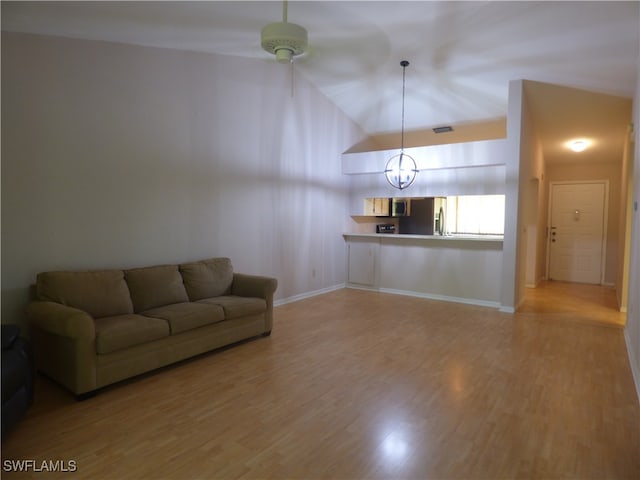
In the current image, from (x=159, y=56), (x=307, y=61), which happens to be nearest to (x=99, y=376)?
(x=159, y=56)

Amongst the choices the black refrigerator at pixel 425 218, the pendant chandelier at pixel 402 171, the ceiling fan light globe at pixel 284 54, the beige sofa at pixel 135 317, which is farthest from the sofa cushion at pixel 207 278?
the black refrigerator at pixel 425 218

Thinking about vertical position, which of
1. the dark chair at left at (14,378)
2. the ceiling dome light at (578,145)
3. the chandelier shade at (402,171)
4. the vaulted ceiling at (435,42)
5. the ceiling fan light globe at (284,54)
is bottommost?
the dark chair at left at (14,378)

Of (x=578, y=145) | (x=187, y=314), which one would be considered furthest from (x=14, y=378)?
(x=578, y=145)

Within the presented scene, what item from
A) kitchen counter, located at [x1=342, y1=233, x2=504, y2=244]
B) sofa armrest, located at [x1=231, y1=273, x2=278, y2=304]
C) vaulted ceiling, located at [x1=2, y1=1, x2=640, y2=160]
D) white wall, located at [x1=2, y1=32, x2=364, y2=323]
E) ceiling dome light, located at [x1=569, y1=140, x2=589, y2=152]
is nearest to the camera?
white wall, located at [x1=2, y1=32, x2=364, y2=323]

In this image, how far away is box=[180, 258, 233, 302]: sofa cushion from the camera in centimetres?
394

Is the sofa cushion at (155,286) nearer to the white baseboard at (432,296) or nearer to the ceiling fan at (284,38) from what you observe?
the ceiling fan at (284,38)

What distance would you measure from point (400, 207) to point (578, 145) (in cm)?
313

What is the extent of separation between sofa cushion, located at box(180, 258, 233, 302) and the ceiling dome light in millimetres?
6061

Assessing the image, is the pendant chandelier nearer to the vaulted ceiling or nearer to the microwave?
the vaulted ceiling

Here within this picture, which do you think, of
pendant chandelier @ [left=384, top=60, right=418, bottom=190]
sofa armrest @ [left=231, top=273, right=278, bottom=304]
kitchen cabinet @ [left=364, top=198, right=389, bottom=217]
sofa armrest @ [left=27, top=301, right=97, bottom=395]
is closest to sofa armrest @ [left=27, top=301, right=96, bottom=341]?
sofa armrest @ [left=27, top=301, right=97, bottom=395]

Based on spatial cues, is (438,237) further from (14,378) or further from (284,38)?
(14,378)

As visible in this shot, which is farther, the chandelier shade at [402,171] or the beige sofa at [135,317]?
the chandelier shade at [402,171]

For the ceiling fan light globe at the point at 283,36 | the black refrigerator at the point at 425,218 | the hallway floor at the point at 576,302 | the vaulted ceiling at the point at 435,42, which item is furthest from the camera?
the black refrigerator at the point at 425,218

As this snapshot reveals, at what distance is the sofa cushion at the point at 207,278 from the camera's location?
155 inches
